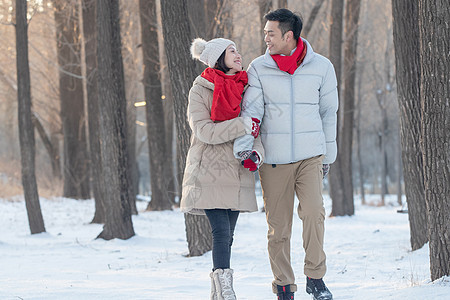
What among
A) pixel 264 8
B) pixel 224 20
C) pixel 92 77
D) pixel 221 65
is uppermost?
pixel 264 8

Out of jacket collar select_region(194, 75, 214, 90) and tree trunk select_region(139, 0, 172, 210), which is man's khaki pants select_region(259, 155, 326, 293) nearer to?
jacket collar select_region(194, 75, 214, 90)

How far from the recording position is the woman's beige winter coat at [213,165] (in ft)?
14.4

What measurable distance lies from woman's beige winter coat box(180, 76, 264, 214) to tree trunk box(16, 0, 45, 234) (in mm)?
7599

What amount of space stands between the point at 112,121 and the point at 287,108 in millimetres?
6515

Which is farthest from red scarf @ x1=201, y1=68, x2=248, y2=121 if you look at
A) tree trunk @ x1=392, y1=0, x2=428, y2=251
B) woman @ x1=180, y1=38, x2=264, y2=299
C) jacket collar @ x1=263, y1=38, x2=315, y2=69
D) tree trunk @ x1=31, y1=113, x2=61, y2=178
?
tree trunk @ x1=31, y1=113, x2=61, y2=178

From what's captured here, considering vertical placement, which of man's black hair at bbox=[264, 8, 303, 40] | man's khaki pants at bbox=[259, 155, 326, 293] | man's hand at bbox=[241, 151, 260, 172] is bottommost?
man's khaki pants at bbox=[259, 155, 326, 293]

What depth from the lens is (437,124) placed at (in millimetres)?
4715

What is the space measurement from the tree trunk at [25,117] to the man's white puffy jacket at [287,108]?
25.5ft

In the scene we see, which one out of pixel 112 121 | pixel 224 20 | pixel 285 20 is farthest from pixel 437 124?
pixel 224 20

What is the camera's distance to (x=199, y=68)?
867 cm

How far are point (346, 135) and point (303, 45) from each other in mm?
12379

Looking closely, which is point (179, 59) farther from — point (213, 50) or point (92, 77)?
point (92, 77)

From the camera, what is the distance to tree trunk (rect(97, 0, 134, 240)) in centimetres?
1052

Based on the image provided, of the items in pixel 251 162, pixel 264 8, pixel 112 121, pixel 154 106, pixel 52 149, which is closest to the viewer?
pixel 251 162
